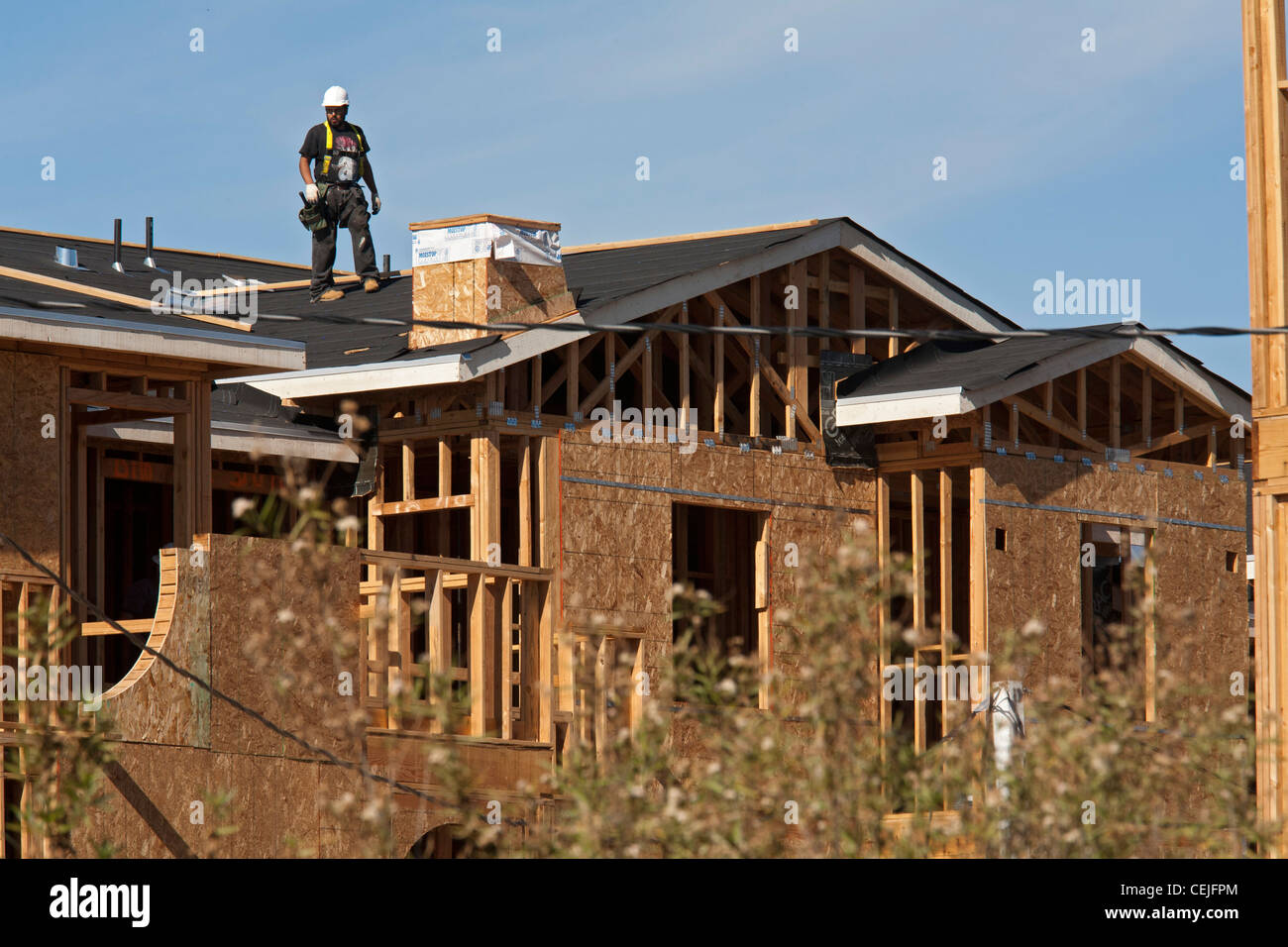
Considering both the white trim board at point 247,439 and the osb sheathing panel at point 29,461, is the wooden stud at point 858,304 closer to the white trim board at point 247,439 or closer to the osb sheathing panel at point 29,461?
the white trim board at point 247,439

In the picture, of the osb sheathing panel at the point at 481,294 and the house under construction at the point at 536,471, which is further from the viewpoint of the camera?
the osb sheathing panel at the point at 481,294

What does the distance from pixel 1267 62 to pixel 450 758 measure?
969cm

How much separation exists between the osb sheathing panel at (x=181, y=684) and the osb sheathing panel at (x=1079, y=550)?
27.9ft

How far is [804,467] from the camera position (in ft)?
70.6

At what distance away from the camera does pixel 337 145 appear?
2253 cm

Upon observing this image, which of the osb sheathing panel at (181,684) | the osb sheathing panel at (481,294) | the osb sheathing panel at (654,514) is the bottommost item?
the osb sheathing panel at (181,684)

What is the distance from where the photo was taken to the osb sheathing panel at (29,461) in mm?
15281
